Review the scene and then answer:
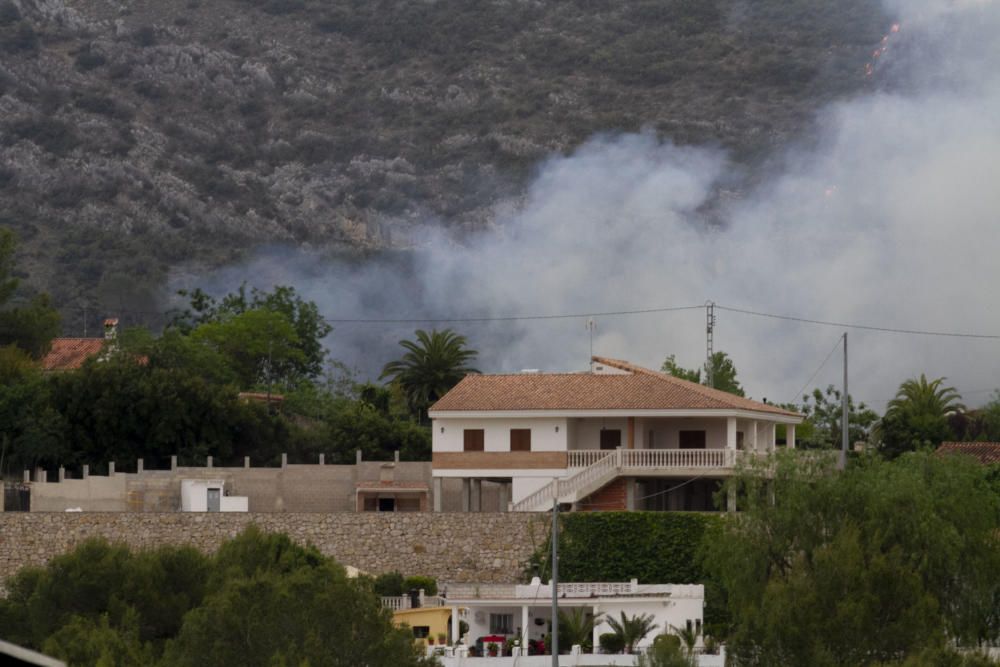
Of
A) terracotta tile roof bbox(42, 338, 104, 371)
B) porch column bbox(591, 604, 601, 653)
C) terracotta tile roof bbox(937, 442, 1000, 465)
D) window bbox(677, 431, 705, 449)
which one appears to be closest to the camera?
porch column bbox(591, 604, 601, 653)

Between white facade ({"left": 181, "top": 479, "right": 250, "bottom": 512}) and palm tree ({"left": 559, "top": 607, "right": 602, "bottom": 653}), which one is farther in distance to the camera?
white facade ({"left": 181, "top": 479, "right": 250, "bottom": 512})

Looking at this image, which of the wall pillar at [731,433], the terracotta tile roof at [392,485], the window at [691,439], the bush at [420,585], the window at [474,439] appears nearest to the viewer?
the bush at [420,585]

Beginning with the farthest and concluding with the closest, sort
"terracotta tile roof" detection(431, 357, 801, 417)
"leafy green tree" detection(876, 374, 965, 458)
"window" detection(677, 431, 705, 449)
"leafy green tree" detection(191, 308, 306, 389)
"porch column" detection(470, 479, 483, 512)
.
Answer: "leafy green tree" detection(191, 308, 306, 389), "leafy green tree" detection(876, 374, 965, 458), "porch column" detection(470, 479, 483, 512), "window" detection(677, 431, 705, 449), "terracotta tile roof" detection(431, 357, 801, 417)

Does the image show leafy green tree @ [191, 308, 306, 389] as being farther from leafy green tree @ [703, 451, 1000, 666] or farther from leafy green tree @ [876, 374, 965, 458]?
leafy green tree @ [703, 451, 1000, 666]

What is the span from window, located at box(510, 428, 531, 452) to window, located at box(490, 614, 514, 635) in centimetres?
894

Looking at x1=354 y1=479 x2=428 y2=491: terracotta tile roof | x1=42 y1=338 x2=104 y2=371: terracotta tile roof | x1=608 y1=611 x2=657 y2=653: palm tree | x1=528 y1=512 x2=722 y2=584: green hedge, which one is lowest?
x1=608 y1=611 x2=657 y2=653: palm tree

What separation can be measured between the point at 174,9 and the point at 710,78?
4960 cm

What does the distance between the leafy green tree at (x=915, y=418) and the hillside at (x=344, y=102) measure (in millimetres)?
76148

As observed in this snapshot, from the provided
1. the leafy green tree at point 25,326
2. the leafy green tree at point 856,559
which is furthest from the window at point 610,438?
the leafy green tree at point 25,326

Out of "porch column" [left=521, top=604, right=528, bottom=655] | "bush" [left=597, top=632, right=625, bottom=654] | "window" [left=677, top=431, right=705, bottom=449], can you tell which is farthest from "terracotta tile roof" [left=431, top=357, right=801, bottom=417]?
"bush" [left=597, top=632, right=625, bottom=654]

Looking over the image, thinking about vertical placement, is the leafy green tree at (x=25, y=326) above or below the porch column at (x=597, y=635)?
above

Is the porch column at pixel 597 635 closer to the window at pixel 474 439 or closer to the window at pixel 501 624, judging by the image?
the window at pixel 501 624

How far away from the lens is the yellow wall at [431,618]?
2197 inches

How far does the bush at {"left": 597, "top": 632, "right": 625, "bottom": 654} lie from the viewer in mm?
53844
